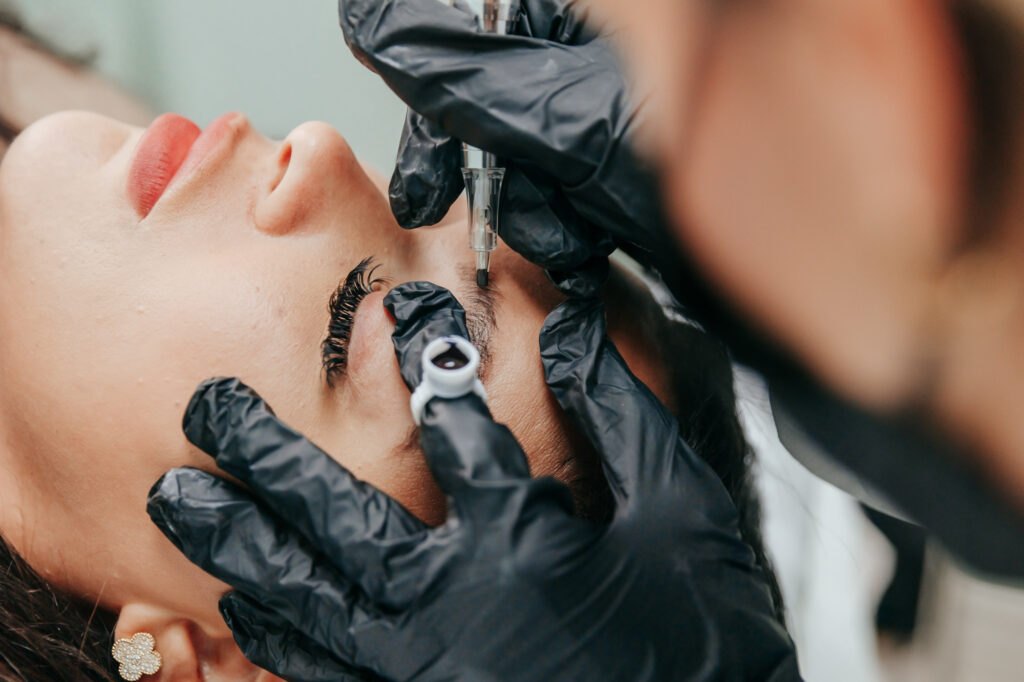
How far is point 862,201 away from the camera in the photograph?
69 centimetres

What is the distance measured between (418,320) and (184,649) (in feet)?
1.97

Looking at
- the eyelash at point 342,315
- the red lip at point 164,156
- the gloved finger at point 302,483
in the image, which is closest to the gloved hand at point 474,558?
the gloved finger at point 302,483

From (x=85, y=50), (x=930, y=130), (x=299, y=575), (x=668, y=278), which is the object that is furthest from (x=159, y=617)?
(x=85, y=50)

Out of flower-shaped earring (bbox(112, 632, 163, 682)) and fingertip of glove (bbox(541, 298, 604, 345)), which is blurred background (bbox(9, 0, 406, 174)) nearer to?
fingertip of glove (bbox(541, 298, 604, 345))

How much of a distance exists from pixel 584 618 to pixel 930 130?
2.20ft

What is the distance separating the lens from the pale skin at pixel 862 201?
64 centimetres

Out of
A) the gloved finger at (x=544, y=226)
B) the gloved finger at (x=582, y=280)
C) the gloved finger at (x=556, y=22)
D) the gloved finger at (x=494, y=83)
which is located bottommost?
the gloved finger at (x=582, y=280)

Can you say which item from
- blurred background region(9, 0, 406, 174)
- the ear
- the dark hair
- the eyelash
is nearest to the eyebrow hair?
the eyelash

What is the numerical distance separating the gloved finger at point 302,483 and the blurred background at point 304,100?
88 centimetres

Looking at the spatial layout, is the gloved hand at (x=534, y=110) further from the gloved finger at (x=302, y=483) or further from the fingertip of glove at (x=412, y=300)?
the gloved finger at (x=302, y=483)

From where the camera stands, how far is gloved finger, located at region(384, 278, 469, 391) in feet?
3.08

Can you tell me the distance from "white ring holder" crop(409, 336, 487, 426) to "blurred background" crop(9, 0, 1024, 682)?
2.53 feet

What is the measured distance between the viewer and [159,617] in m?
1.01

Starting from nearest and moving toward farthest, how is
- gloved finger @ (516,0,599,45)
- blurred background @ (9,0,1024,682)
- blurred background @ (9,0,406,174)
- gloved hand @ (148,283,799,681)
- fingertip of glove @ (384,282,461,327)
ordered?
1. gloved hand @ (148,283,799,681)
2. fingertip of glove @ (384,282,461,327)
3. gloved finger @ (516,0,599,45)
4. blurred background @ (9,0,1024,682)
5. blurred background @ (9,0,406,174)
